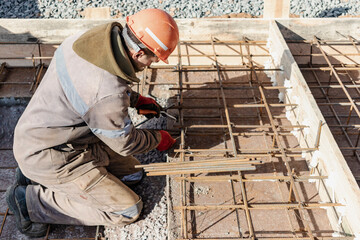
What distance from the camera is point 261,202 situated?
4410 millimetres

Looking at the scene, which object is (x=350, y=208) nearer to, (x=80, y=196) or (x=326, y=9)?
(x=80, y=196)

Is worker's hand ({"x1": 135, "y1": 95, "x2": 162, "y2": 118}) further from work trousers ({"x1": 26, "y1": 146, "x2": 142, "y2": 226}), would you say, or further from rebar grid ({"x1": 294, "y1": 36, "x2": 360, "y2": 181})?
rebar grid ({"x1": 294, "y1": 36, "x2": 360, "y2": 181})

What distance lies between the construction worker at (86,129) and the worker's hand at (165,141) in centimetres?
21

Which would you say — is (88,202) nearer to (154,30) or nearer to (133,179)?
(133,179)

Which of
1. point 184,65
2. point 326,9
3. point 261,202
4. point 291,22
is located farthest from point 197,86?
point 326,9

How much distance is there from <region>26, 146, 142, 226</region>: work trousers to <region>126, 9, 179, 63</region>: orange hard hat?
4.02 ft

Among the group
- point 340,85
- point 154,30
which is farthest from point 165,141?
point 340,85

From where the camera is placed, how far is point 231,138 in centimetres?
481

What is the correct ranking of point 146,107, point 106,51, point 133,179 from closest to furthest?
point 106,51 → point 133,179 → point 146,107

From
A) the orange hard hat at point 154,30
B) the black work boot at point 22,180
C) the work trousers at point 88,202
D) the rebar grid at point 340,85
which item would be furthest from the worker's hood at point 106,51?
the rebar grid at point 340,85

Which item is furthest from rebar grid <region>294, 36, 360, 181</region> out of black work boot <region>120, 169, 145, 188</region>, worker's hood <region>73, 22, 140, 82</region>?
worker's hood <region>73, 22, 140, 82</region>

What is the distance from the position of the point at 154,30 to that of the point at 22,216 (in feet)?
7.19

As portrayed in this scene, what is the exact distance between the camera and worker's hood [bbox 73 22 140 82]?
3.68 meters

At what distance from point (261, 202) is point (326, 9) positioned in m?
5.60
